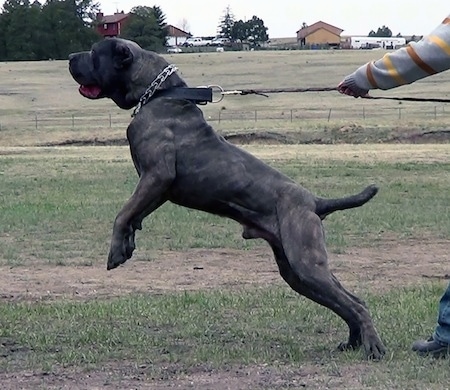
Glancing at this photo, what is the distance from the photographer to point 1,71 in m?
63.1

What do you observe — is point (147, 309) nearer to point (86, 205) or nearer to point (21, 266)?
point (21, 266)

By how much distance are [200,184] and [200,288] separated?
349 centimetres

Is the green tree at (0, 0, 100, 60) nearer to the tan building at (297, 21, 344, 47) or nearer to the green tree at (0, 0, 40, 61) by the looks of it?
the green tree at (0, 0, 40, 61)

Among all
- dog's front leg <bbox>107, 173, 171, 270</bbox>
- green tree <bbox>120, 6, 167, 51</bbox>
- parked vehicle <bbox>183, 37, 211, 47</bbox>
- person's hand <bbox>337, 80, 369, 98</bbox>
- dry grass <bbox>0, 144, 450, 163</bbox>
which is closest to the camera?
dog's front leg <bbox>107, 173, 171, 270</bbox>

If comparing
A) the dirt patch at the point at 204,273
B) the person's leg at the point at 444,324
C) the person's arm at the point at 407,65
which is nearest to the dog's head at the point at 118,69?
the person's arm at the point at 407,65

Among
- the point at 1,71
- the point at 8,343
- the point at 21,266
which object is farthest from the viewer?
the point at 1,71

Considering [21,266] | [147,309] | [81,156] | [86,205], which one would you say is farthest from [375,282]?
[81,156]

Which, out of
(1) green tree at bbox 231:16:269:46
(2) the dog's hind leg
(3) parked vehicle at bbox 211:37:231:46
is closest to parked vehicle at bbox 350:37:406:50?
(1) green tree at bbox 231:16:269:46

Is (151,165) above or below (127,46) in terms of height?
below

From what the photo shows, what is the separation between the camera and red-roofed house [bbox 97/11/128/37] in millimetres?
70300

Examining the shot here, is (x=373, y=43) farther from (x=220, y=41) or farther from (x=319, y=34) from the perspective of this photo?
(x=220, y=41)

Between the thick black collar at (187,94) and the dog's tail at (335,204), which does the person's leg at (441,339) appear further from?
the thick black collar at (187,94)

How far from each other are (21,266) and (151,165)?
519 centimetres

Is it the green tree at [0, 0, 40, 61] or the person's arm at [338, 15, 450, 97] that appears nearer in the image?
the person's arm at [338, 15, 450, 97]
